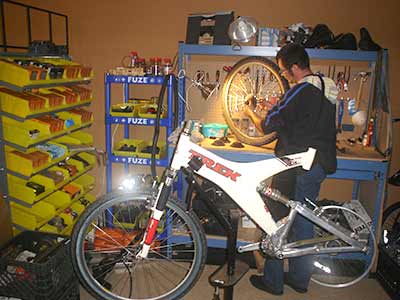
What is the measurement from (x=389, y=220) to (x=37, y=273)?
270 centimetres

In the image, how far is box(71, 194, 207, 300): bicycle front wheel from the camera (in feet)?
5.67

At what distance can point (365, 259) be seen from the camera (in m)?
2.53

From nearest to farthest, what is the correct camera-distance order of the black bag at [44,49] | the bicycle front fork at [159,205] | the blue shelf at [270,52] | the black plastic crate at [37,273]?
the bicycle front fork at [159,205]
the black plastic crate at [37,273]
the blue shelf at [270,52]
the black bag at [44,49]

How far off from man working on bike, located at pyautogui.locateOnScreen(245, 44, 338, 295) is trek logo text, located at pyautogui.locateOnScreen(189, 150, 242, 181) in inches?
20.1

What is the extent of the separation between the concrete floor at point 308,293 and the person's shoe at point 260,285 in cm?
2

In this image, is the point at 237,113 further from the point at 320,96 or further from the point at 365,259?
the point at 365,259

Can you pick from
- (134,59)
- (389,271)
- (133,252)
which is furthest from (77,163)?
(389,271)

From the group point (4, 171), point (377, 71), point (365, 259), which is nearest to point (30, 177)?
point (4, 171)

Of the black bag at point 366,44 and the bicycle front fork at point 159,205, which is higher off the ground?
the black bag at point 366,44

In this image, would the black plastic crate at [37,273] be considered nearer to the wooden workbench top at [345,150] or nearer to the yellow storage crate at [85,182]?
the yellow storage crate at [85,182]

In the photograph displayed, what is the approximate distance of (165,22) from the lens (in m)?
3.00

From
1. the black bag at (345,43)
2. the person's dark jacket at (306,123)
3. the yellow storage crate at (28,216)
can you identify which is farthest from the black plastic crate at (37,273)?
the black bag at (345,43)

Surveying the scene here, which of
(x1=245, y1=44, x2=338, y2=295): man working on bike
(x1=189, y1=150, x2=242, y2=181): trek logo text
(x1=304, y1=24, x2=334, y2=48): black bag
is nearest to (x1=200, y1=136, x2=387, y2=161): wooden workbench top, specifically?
(x1=245, y1=44, x2=338, y2=295): man working on bike

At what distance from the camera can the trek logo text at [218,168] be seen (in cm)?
173
